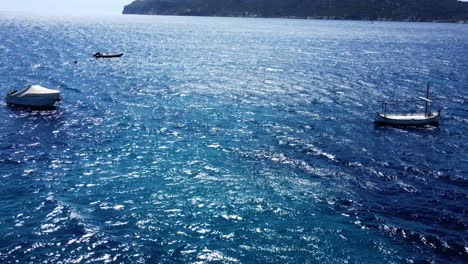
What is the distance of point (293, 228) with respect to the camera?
133ft

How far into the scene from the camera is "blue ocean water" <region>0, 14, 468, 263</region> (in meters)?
37.6

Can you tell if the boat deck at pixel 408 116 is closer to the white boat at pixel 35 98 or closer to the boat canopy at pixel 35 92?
the white boat at pixel 35 98

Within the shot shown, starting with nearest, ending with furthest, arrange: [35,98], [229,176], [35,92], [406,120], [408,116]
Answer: [229,176] → [406,120] → [408,116] → [35,98] → [35,92]

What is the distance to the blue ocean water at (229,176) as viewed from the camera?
1481 inches

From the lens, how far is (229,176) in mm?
52094

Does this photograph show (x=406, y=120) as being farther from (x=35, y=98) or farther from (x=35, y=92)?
(x=35, y=92)

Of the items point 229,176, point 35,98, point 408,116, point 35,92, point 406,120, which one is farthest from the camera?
point 35,92

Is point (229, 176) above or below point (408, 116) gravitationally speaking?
below

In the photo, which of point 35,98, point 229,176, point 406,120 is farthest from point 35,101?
point 406,120

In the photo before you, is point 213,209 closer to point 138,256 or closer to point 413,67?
point 138,256

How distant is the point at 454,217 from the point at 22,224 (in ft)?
143

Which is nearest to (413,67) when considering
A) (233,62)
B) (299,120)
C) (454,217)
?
(233,62)

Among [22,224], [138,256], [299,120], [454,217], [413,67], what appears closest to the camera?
[138,256]

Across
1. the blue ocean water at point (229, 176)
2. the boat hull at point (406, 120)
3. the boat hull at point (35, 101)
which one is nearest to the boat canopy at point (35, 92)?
the boat hull at point (35, 101)
